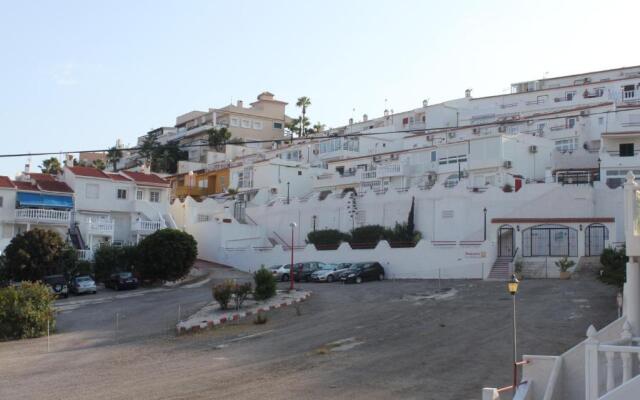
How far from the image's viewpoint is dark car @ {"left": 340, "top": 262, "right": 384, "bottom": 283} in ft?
156

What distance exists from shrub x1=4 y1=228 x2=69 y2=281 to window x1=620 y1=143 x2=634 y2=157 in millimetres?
39440

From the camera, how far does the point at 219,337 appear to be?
29.3 metres

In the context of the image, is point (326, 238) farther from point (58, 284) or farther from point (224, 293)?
point (224, 293)

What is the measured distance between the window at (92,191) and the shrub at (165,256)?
12.5 meters

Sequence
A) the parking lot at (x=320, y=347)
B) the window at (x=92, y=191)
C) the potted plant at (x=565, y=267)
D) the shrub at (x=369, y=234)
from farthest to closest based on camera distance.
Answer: the window at (x=92, y=191) < the shrub at (x=369, y=234) < the potted plant at (x=565, y=267) < the parking lot at (x=320, y=347)

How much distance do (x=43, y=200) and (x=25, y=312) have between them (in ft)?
91.1

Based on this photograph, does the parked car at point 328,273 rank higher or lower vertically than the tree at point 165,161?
lower

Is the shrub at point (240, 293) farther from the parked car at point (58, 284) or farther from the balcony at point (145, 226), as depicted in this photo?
the balcony at point (145, 226)

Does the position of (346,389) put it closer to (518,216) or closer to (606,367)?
(606,367)

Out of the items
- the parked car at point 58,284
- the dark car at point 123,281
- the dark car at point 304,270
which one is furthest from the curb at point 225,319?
the dark car at point 123,281

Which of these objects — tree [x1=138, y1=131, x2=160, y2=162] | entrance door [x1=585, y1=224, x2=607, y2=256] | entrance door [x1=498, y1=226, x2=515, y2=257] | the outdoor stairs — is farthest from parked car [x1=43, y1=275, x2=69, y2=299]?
tree [x1=138, y1=131, x2=160, y2=162]

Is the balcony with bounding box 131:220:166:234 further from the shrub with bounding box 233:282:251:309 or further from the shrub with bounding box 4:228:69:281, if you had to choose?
the shrub with bounding box 233:282:251:309

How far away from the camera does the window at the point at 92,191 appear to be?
61.2 metres

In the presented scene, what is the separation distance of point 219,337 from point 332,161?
170ft
